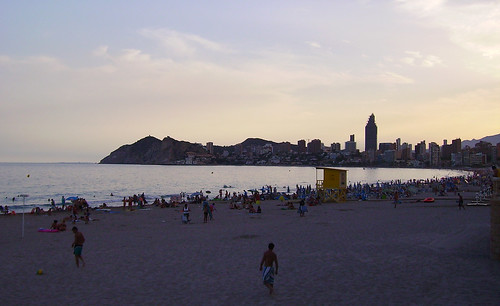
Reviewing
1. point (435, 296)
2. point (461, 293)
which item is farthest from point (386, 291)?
point (461, 293)

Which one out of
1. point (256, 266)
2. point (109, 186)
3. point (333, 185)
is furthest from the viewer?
point (109, 186)

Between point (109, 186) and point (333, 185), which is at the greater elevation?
point (333, 185)

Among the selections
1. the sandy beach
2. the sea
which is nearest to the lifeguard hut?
the sea

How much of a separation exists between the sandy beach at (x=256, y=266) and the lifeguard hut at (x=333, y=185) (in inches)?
515

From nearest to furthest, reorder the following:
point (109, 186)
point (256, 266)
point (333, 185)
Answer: point (256, 266), point (333, 185), point (109, 186)

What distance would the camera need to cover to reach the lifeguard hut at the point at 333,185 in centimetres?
3366

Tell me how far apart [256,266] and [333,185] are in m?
23.6

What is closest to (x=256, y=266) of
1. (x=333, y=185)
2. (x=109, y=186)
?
(x=333, y=185)

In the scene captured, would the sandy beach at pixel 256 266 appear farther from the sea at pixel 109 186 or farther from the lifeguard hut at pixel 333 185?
the lifeguard hut at pixel 333 185

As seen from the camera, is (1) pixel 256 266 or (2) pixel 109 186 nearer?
(1) pixel 256 266

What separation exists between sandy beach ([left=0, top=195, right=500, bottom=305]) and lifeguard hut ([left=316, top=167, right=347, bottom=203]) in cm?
1308

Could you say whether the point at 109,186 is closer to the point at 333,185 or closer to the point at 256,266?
the point at 333,185

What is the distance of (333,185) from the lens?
34469 millimetres

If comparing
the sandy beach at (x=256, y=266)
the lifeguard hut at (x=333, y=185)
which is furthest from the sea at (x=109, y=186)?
the lifeguard hut at (x=333, y=185)
